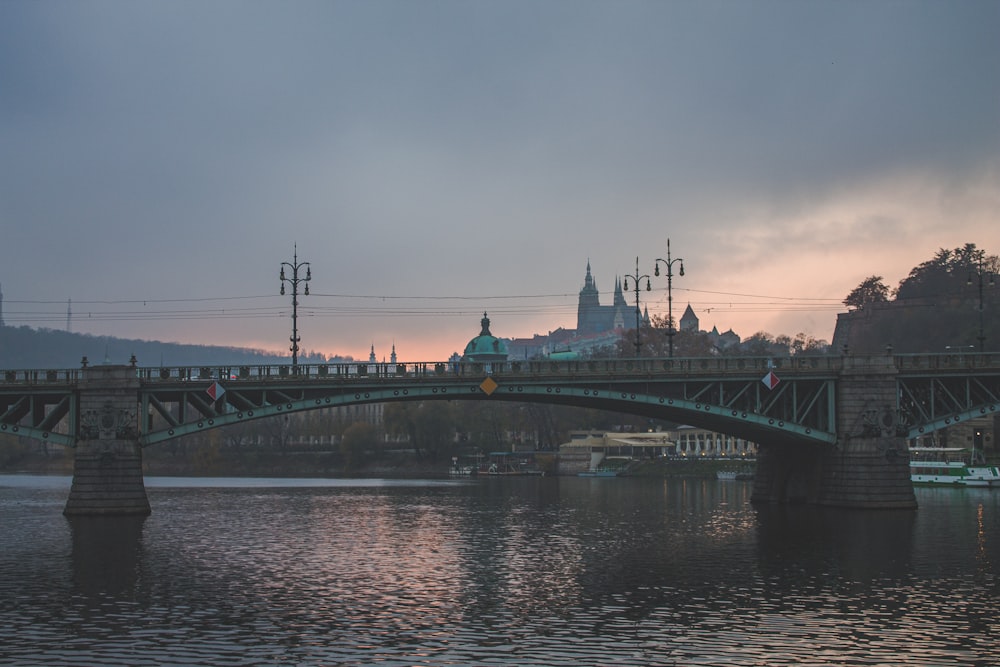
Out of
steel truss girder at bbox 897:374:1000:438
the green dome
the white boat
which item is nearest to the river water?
steel truss girder at bbox 897:374:1000:438

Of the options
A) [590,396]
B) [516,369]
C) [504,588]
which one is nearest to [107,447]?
[516,369]

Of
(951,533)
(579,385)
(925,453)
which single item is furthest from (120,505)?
(925,453)

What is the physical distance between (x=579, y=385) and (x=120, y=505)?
3486 cm

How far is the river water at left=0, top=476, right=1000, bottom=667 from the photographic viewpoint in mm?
37719

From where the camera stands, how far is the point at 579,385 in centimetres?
8956

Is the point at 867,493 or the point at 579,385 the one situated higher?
the point at 579,385

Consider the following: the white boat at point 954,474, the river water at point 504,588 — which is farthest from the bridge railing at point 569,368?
the white boat at point 954,474

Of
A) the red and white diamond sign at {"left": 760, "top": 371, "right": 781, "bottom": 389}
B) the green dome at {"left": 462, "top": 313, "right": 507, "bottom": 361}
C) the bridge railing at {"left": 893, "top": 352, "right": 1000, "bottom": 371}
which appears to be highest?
the green dome at {"left": 462, "top": 313, "right": 507, "bottom": 361}

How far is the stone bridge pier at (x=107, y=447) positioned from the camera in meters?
84.0

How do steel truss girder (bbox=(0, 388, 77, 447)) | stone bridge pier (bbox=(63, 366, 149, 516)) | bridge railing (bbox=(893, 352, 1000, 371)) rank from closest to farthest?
stone bridge pier (bbox=(63, 366, 149, 516)) → steel truss girder (bbox=(0, 388, 77, 447)) → bridge railing (bbox=(893, 352, 1000, 371))

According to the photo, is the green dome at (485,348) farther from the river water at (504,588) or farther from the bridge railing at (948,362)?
the bridge railing at (948,362)

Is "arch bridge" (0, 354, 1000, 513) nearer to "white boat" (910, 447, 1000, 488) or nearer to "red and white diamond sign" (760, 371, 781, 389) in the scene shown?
"red and white diamond sign" (760, 371, 781, 389)

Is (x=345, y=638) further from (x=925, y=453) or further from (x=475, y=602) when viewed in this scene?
(x=925, y=453)

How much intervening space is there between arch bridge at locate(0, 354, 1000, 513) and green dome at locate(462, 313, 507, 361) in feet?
234
